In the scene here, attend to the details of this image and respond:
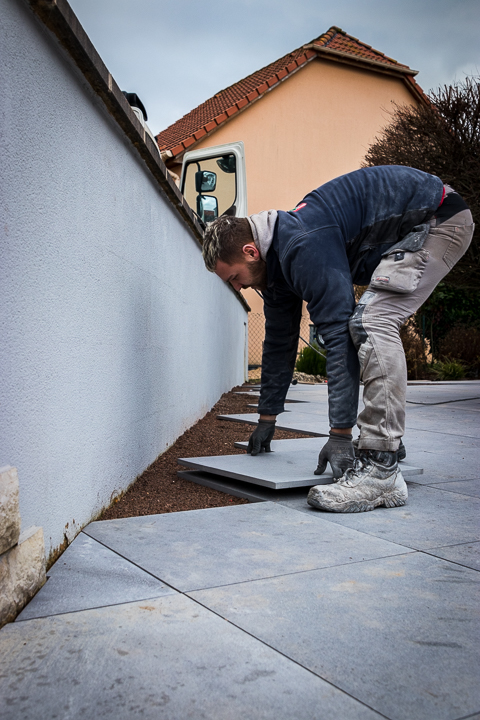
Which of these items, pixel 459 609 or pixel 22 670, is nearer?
pixel 22 670

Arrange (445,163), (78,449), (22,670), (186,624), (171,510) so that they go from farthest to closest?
(445,163), (171,510), (78,449), (186,624), (22,670)

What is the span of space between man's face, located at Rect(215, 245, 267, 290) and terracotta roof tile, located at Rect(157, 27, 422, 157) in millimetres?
13239

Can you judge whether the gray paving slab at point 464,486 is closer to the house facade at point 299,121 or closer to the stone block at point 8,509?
the stone block at point 8,509

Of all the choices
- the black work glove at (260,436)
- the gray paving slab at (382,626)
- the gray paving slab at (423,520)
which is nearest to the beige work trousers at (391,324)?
the gray paving slab at (423,520)

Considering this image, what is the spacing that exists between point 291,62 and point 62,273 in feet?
59.0

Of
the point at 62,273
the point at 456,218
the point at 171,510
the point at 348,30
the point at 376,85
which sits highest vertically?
the point at 348,30

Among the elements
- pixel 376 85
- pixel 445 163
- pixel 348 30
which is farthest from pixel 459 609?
pixel 348 30

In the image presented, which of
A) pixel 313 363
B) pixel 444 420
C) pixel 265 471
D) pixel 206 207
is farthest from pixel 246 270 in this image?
pixel 313 363

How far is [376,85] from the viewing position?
18594 mm

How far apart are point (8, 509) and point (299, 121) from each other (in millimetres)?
17924

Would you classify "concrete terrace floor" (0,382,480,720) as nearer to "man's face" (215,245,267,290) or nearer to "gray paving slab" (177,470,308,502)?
"gray paving slab" (177,470,308,502)

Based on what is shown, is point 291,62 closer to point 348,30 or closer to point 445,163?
point 348,30

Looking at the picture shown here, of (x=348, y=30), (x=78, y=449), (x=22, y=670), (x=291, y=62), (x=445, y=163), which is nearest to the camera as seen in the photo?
(x=22, y=670)

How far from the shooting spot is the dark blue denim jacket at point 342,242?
244 cm
